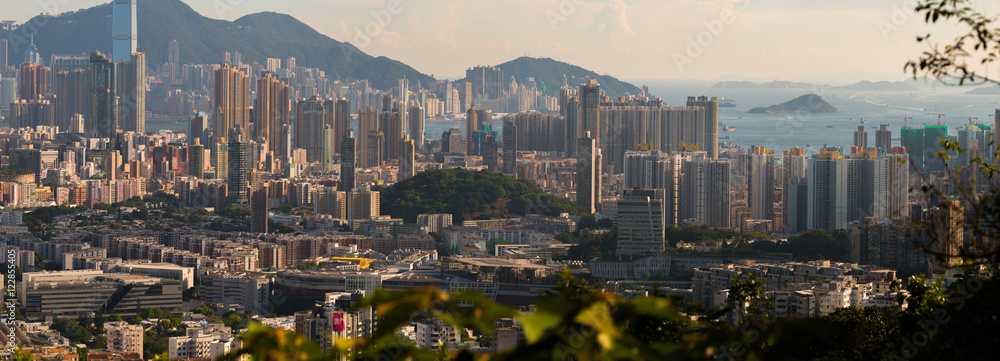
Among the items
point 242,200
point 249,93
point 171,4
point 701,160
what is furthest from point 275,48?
point 701,160

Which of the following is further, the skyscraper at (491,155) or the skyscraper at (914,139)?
the skyscraper at (491,155)

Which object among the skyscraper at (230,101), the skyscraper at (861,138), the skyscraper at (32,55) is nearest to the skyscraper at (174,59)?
the skyscraper at (32,55)

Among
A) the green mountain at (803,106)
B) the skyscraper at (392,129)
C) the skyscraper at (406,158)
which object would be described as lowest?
the skyscraper at (406,158)

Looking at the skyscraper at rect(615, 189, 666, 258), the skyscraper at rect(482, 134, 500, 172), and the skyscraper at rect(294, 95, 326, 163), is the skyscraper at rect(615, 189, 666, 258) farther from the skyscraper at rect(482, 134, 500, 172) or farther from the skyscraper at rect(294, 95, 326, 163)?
the skyscraper at rect(294, 95, 326, 163)

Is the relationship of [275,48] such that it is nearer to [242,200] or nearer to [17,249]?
[242,200]

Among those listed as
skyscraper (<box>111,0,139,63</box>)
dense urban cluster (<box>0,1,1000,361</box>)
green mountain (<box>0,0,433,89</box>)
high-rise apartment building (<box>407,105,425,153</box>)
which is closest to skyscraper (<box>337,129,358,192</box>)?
dense urban cluster (<box>0,1,1000,361</box>)

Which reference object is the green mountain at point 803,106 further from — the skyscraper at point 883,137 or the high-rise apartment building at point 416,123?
the high-rise apartment building at point 416,123
